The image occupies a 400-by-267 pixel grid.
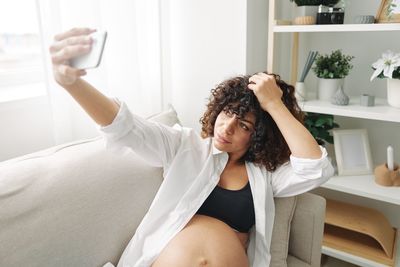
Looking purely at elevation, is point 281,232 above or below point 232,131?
below

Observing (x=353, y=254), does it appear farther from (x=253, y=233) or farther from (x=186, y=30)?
(x=186, y=30)

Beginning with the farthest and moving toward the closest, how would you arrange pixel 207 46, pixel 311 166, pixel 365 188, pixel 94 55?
pixel 207 46 < pixel 365 188 < pixel 311 166 < pixel 94 55

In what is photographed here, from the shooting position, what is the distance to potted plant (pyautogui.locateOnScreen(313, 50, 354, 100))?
1580 mm

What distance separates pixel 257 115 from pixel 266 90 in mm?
89

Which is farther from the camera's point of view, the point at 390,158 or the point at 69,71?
the point at 390,158

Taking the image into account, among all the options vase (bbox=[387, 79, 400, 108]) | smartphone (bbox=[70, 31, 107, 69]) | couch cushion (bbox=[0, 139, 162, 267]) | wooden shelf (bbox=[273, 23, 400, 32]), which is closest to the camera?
smartphone (bbox=[70, 31, 107, 69])

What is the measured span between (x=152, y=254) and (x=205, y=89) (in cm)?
99

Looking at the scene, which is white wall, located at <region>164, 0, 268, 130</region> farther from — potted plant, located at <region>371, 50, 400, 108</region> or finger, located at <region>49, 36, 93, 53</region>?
finger, located at <region>49, 36, 93, 53</region>

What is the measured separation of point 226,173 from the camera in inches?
45.1

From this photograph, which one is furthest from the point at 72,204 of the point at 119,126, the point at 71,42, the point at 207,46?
the point at 207,46

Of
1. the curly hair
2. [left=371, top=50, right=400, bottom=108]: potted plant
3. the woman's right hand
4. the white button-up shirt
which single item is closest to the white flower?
[left=371, top=50, right=400, bottom=108]: potted plant

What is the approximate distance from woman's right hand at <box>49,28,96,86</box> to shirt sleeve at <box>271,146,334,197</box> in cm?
66

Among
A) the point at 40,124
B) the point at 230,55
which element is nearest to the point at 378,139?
the point at 230,55

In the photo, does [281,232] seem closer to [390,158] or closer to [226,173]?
[226,173]
